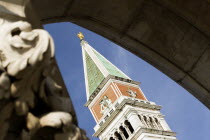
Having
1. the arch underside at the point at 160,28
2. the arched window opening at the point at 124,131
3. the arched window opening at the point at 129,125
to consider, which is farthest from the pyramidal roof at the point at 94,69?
the arch underside at the point at 160,28

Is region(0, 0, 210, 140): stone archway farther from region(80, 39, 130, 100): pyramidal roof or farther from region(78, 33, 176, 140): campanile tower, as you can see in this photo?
region(80, 39, 130, 100): pyramidal roof

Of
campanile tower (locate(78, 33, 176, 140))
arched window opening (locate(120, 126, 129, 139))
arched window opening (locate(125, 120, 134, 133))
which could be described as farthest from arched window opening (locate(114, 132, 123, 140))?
arched window opening (locate(125, 120, 134, 133))

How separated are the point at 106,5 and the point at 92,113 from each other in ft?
162

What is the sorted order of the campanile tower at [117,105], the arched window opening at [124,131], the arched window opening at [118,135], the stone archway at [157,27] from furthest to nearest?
the arched window opening at [118,135] → the arched window opening at [124,131] → the campanile tower at [117,105] → the stone archway at [157,27]

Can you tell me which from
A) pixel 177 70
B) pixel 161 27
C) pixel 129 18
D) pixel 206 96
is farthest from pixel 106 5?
pixel 206 96

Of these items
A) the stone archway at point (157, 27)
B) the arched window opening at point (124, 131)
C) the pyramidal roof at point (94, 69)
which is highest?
the pyramidal roof at point (94, 69)

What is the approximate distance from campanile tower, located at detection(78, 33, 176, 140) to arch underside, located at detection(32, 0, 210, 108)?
136 ft

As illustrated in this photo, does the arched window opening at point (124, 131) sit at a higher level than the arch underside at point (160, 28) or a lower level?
higher

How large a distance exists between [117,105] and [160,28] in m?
44.9

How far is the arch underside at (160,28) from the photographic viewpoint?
4.08m

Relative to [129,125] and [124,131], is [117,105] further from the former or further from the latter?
[124,131]

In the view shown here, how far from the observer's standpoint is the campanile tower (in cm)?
4675

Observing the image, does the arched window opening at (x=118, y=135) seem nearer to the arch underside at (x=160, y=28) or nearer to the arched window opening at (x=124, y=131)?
the arched window opening at (x=124, y=131)

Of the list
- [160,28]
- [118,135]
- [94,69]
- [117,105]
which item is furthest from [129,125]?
[160,28]
